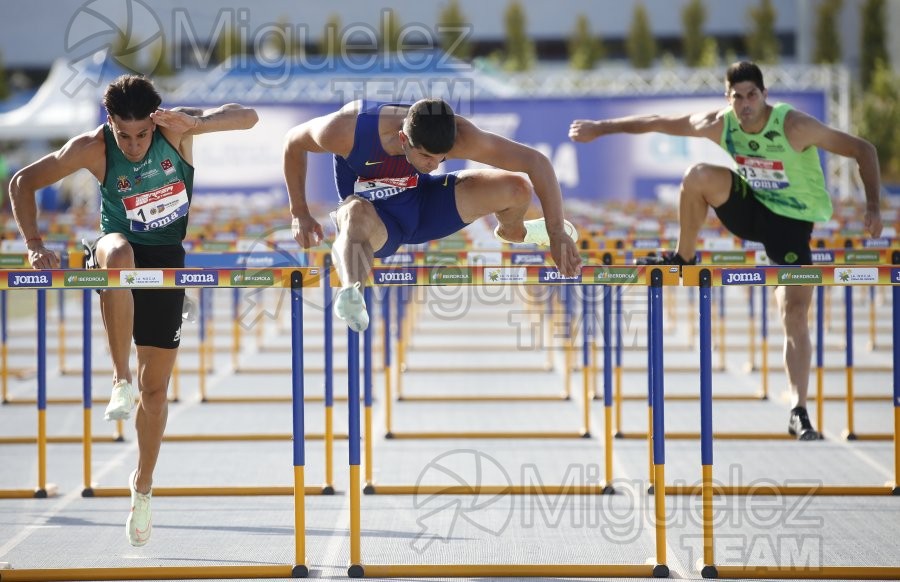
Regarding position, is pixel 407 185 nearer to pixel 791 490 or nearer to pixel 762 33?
pixel 791 490

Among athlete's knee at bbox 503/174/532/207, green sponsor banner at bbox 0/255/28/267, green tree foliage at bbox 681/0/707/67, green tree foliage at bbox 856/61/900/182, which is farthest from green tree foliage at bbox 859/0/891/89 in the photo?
green sponsor banner at bbox 0/255/28/267

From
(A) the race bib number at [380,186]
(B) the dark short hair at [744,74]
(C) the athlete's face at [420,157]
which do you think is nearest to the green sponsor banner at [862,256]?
(B) the dark short hair at [744,74]

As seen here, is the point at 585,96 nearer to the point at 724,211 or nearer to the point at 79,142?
the point at 724,211

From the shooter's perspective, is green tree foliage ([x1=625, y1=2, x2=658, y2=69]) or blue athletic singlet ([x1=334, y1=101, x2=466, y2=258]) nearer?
blue athletic singlet ([x1=334, y1=101, x2=466, y2=258])

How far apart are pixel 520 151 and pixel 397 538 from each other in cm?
203

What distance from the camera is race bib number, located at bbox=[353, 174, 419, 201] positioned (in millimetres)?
5289

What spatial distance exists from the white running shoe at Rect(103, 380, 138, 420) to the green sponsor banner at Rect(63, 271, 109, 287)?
0.57 metres

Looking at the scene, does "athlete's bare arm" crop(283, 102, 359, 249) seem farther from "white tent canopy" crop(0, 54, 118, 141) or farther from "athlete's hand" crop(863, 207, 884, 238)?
"white tent canopy" crop(0, 54, 118, 141)

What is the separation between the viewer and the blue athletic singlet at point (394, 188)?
Answer: 16.7 feet

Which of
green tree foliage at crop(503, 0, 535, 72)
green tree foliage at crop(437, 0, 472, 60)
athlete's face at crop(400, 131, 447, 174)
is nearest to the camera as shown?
athlete's face at crop(400, 131, 447, 174)

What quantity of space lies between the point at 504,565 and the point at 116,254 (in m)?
2.15

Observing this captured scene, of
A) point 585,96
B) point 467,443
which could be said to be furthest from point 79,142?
point 585,96

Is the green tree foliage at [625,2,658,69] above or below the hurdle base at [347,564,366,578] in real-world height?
above

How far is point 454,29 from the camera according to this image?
38906mm
